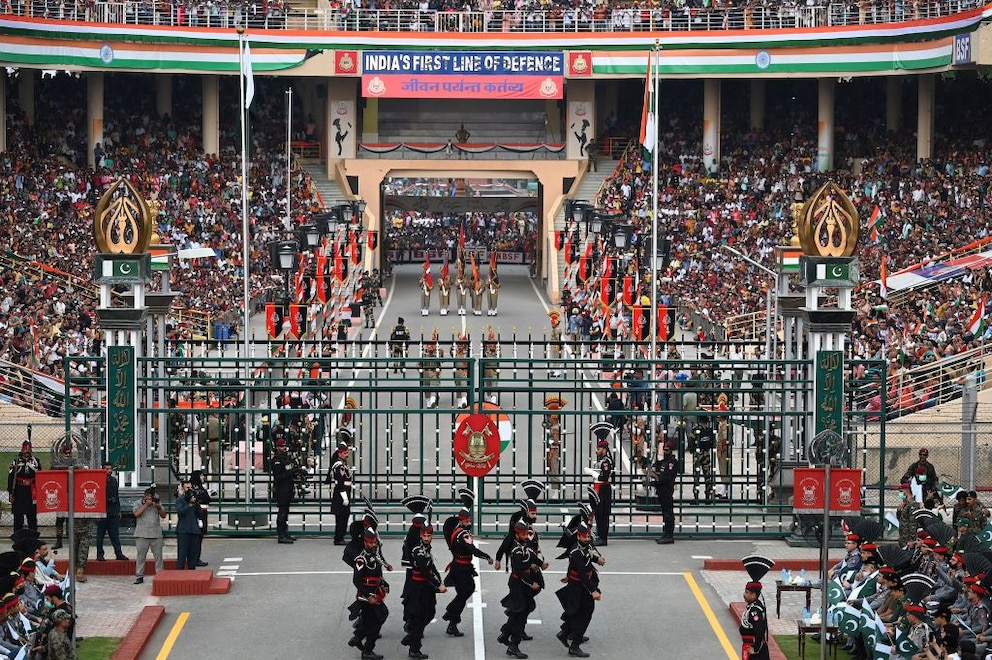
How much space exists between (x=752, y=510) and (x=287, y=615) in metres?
8.81

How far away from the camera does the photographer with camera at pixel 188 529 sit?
24.0m

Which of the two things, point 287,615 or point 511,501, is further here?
point 511,501

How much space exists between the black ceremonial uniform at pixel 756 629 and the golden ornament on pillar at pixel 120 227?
11702 millimetres

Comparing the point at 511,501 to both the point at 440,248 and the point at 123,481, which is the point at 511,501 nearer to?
the point at 123,481

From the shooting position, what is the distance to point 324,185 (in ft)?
223

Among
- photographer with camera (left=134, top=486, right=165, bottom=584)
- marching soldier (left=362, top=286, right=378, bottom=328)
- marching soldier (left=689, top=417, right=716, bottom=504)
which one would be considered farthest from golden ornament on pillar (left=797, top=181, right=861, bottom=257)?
marching soldier (left=362, top=286, right=378, bottom=328)

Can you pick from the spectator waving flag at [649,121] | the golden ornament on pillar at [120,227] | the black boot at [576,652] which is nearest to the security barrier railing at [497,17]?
the spectator waving flag at [649,121]

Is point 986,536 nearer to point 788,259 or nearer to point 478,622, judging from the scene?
point 478,622

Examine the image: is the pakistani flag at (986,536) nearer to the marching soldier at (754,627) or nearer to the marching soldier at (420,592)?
the marching soldier at (754,627)

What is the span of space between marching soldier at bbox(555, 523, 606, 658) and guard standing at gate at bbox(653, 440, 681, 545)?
5.32m

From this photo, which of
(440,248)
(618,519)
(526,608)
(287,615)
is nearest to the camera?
(526,608)

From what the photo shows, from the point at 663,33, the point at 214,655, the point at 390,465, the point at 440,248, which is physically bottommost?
the point at 214,655

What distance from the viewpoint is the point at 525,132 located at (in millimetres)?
70938

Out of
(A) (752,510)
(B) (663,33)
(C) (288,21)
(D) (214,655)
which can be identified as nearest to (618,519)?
(A) (752,510)
